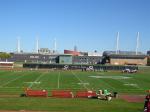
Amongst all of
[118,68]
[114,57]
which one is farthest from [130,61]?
[118,68]

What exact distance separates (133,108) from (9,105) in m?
9.30

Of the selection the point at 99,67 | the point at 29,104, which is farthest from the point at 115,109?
the point at 99,67

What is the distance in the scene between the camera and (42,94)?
37094mm

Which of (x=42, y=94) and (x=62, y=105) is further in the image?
(x=42, y=94)

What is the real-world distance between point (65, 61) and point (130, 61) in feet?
97.8

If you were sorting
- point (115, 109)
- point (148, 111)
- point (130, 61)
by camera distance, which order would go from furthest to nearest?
point (130, 61)
point (115, 109)
point (148, 111)

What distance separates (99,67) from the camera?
5113 inches

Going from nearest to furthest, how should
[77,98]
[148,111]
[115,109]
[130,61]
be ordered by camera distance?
[148,111] < [115,109] < [77,98] < [130,61]

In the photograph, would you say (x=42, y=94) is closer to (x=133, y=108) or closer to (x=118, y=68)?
(x=133, y=108)

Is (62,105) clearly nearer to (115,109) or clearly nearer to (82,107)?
(82,107)

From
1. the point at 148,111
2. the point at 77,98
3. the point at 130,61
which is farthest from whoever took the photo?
the point at 130,61

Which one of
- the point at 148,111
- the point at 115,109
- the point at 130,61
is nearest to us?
the point at 148,111

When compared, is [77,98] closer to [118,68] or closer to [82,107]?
[82,107]

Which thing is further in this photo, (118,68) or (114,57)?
(114,57)
